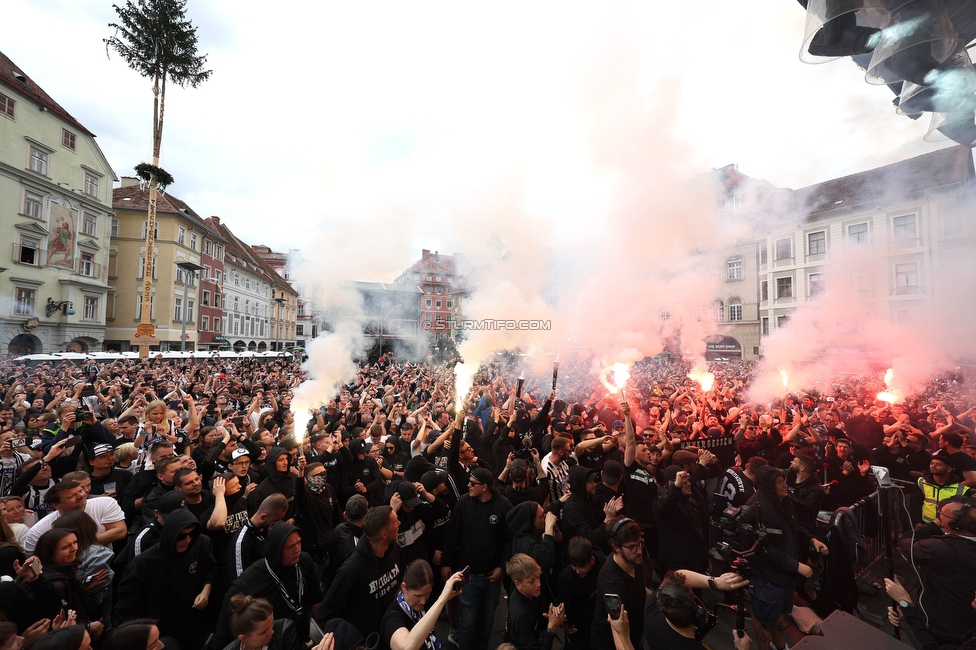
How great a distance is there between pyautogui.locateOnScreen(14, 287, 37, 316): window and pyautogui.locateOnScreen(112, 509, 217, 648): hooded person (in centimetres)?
3299

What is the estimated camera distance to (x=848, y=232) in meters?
12.4

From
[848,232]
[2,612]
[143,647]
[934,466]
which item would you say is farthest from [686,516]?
[848,232]

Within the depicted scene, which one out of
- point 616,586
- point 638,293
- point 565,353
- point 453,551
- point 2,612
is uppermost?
point 638,293

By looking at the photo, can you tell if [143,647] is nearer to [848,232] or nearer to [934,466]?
[934,466]

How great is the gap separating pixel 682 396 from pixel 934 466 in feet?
20.4

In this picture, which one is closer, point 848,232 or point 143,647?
point 143,647

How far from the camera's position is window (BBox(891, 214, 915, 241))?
32.9 feet

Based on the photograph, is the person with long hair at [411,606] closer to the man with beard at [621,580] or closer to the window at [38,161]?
the man with beard at [621,580]

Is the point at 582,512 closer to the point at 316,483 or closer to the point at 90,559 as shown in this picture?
the point at 316,483

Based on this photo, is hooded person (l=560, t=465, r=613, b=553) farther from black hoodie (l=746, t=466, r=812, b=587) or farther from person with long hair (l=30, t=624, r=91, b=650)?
person with long hair (l=30, t=624, r=91, b=650)

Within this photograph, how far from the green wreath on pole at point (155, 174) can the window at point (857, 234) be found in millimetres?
30516

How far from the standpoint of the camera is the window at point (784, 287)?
55.9 ft

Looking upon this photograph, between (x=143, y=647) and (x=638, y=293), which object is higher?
(x=638, y=293)

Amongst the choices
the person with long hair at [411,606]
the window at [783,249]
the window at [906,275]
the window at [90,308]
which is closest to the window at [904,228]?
the window at [906,275]
